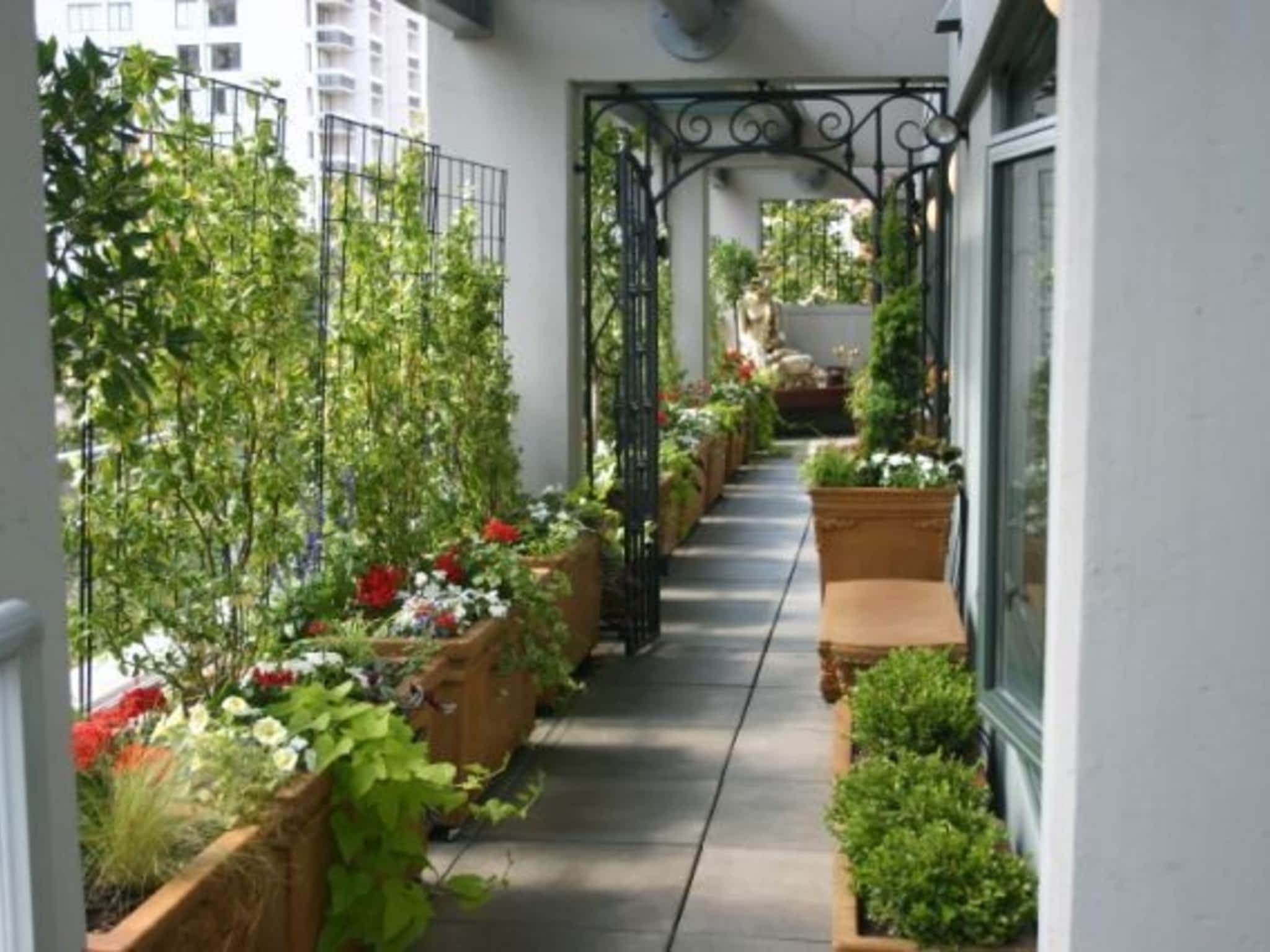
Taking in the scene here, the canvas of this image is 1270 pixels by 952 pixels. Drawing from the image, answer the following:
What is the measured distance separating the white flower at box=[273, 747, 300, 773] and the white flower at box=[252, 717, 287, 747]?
0.02 m

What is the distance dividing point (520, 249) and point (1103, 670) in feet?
16.9

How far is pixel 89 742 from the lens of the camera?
3.25 meters

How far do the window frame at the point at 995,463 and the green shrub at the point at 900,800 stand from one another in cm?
19

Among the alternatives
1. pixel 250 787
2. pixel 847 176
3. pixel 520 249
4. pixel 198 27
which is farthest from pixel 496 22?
pixel 250 787

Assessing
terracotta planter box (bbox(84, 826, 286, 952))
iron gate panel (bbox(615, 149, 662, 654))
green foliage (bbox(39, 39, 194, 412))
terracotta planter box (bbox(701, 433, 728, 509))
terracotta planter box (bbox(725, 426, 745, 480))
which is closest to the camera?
terracotta planter box (bbox(84, 826, 286, 952))

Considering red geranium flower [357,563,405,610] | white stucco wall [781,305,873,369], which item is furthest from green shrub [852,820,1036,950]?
white stucco wall [781,305,873,369]

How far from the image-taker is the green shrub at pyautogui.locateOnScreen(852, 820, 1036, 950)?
3066 millimetres

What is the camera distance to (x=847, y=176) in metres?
7.77

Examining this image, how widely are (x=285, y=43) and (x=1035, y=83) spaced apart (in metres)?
2.10

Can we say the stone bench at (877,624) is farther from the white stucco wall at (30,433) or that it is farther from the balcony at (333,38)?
the white stucco wall at (30,433)

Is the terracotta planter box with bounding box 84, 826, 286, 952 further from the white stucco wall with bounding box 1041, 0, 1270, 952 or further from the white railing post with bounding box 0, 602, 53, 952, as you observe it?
the white stucco wall with bounding box 1041, 0, 1270, 952

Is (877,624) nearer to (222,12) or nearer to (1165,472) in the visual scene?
(222,12)

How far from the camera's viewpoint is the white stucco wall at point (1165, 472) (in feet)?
7.17

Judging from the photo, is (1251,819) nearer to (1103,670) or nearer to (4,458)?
(1103,670)
